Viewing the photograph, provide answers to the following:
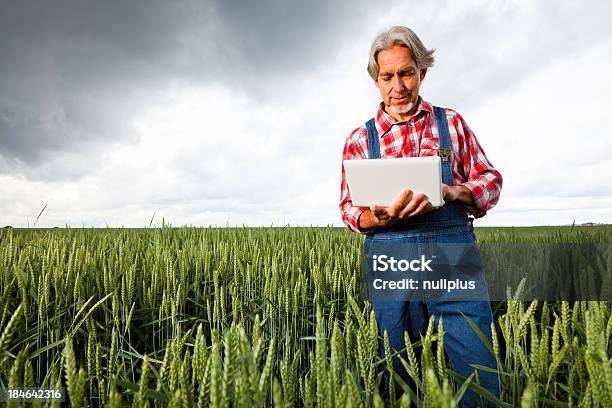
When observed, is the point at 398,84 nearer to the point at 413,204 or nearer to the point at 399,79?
the point at 399,79

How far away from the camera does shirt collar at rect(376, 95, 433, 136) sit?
1.86m

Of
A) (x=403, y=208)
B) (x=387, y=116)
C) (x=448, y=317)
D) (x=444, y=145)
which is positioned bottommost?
(x=448, y=317)

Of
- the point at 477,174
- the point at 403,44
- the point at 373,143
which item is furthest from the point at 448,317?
the point at 403,44

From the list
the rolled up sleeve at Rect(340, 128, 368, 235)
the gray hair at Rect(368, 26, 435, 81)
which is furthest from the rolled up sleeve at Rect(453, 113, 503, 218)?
the rolled up sleeve at Rect(340, 128, 368, 235)

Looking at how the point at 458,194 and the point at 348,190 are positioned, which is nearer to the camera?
the point at 458,194

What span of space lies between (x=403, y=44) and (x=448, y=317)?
3.53 ft

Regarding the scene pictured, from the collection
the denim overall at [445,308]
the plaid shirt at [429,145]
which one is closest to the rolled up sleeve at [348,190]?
the plaid shirt at [429,145]

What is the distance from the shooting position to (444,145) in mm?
1822

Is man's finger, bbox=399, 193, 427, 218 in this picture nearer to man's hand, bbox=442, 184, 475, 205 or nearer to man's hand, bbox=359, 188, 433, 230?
man's hand, bbox=359, 188, 433, 230

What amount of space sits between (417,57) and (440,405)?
150 centimetres

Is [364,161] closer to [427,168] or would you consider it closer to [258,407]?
[427,168]

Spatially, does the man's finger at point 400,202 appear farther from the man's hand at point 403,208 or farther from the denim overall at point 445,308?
the denim overall at point 445,308

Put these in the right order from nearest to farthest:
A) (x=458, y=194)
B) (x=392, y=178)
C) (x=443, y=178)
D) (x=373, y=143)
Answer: (x=392, y=178)
(x=458, y=194)
(x=443, y=178)
(x=373, y=143)

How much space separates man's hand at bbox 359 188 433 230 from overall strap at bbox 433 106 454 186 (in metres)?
0.26
